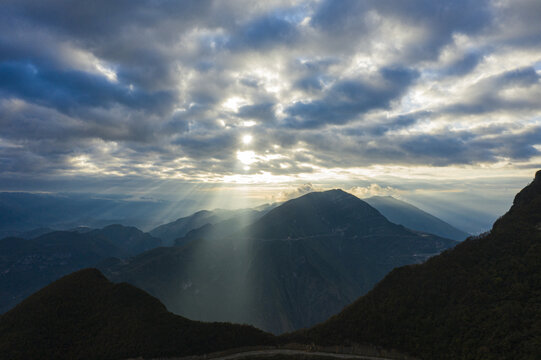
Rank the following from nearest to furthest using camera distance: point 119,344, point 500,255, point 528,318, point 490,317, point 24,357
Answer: point 528,318
point 490,317
point 24,357
point 119,344
point 500,255

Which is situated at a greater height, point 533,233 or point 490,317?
point 533,233

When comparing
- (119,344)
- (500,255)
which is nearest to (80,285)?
(119,344)

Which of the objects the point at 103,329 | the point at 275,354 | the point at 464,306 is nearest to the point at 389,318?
the point at 464,306

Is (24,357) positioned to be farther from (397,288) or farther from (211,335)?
(397,288)

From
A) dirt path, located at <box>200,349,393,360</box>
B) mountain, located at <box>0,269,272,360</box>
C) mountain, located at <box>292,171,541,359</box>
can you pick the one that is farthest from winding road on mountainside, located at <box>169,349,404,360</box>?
mountain, located at <box>292,171,541,359</box>

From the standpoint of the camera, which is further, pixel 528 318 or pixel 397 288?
pixel 397 288

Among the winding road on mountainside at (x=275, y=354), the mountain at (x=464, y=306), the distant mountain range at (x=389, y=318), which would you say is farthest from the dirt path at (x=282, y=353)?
the mountain at (x=464, y=306)

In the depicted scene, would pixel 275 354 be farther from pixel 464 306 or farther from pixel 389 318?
pixel 464 306

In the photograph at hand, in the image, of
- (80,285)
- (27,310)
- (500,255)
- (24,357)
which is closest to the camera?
(24,357)
